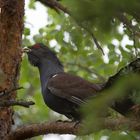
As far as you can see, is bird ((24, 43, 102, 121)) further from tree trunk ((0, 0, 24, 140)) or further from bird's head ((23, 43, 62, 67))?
tree trunk ((0, 0, 24, 140))

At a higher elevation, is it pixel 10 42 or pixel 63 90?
pixel 10 42

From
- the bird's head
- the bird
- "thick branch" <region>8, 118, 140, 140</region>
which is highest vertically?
the bird's head

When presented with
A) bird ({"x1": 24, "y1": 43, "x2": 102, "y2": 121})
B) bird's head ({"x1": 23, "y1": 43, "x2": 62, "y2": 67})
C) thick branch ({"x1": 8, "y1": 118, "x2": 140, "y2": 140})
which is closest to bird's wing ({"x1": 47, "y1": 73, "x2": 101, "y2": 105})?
bird ({"x1": 24, "y1": 43, "x2": 102, "y2": 121})

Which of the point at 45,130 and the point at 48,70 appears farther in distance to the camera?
the point at 48,70

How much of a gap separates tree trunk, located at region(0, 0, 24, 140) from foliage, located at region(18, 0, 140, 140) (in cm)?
55

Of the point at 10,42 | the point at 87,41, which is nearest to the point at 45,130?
the point at 10,42

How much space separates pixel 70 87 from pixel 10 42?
0.99m

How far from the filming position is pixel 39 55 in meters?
6.27

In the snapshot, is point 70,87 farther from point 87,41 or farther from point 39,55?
point 87,41

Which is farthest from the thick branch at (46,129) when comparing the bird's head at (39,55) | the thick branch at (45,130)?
the bird's head at (39,55)

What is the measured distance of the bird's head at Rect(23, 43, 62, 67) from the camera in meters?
6.23

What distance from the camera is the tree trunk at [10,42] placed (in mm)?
4776

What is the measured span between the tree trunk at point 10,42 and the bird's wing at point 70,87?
0.73 metres

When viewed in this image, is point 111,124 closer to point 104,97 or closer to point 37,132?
point 37,132
